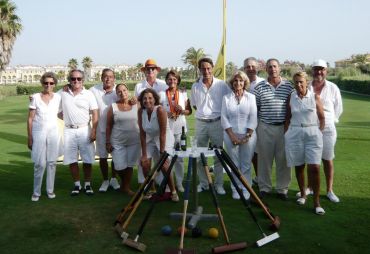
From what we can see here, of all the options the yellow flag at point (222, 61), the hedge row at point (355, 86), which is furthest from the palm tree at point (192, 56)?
the yellow flag at point (222, 61)

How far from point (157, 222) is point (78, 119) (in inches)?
89.4

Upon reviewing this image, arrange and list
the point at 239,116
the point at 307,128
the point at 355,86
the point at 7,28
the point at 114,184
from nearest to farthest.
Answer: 1. the point at 307,128
2. the point at 239,116
3. the point at 114,184
4. the point at 7,28
5. the point at 355,86

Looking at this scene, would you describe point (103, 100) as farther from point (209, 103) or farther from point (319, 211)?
point (319, 211)

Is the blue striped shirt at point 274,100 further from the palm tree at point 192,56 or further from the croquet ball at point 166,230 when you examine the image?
the palm tree at point 192,56

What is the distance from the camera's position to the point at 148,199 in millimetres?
6812

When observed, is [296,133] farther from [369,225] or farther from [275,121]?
[369,225]

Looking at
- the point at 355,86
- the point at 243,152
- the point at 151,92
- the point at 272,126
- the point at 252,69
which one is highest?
the point at 252,69

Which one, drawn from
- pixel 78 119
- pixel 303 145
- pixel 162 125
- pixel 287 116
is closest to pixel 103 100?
pixel 78 119

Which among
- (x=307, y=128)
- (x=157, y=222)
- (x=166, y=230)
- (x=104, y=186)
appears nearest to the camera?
(x=166, y=230)

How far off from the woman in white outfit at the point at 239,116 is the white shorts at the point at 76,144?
2.31m

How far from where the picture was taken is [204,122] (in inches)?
265

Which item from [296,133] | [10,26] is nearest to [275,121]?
[296,133]

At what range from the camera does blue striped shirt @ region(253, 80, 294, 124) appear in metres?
6.38

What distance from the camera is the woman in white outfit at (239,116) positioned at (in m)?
6.27
